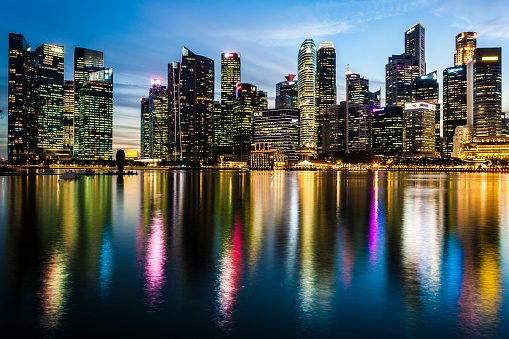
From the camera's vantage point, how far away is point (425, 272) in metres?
16.3

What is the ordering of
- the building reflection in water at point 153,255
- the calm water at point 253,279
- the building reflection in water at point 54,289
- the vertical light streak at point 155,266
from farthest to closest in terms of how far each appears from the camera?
the building reflection in water at point 153,255 → the vertical light streak at point 155,266 → the building reflection in water at point 54,289 → the calm water at point 253,279

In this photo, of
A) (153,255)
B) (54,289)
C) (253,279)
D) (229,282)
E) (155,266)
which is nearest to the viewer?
(54,289)

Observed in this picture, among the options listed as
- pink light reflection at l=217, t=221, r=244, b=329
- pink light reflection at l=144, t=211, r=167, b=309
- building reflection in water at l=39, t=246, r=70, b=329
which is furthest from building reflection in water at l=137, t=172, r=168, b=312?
building reflection in water at l=39, t=246, r=70, b=329

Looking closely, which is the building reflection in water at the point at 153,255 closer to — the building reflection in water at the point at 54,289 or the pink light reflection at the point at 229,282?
the pink light reflection at the point at 229,282

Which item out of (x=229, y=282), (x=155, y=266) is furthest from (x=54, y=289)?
(x=229, y=282)

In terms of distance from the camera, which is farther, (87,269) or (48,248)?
(48,248)

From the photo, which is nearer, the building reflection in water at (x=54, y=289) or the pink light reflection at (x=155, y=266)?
the building reflection in water at (x=54, y=289)

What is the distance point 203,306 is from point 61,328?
3.87 metres

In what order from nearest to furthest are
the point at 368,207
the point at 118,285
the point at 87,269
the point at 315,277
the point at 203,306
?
the point at 203,306 < the point at 118,285 < the point at 315,277 < the point at 87,269 < the point at 368,207

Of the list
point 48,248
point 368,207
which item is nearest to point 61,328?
point 48,248

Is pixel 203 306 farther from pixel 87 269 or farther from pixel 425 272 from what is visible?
pixel 425 272

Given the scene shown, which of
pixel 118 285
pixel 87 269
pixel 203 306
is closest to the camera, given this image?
pixel 203 306

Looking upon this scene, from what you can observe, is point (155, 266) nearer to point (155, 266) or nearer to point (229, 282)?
point (155, 266)

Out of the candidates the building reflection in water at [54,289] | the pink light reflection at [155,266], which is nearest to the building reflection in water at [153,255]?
the pink light reflection at [155,266]
